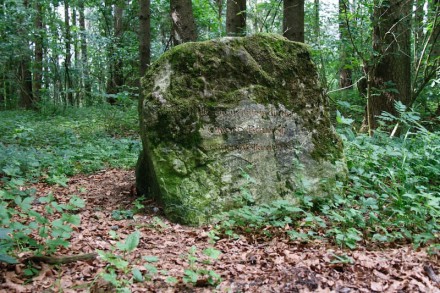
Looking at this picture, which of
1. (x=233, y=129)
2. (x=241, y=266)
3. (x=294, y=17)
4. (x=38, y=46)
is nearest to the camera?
(x=241, y=266)

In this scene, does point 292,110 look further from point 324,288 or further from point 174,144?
point 324,288

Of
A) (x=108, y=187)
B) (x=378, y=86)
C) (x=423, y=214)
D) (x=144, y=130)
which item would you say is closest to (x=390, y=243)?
(x=423, y=214)

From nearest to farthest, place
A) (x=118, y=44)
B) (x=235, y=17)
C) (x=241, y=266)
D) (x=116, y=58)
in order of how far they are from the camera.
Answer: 1. (x=241, y=266)
2. (x=235, y=17)
3. (x=116, y=58)
4. (x=118, y=44)

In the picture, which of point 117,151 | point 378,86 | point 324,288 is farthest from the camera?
point 378,86

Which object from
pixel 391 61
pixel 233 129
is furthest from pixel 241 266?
pixel 391 61

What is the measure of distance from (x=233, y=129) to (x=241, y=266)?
6.37 ft

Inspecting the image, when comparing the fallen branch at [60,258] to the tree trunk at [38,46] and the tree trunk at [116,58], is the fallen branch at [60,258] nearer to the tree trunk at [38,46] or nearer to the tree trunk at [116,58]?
the tree trunk at [116,58]

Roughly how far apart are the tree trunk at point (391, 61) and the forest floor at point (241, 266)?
4796 mm

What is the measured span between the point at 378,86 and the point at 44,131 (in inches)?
325

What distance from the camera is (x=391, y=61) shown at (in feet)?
26.8

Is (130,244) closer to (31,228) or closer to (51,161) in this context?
(31,228)

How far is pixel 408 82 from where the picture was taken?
27.2 ft

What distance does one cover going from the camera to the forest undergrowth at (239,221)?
284cm

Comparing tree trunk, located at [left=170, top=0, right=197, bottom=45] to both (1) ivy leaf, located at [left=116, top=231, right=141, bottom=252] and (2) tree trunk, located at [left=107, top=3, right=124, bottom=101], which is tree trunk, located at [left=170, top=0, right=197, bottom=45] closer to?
(2) tree trunk, located at [left=107, top=3, right=124, bottom=101]
